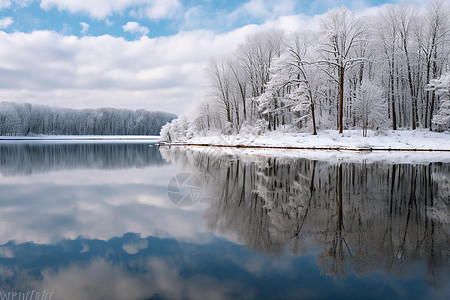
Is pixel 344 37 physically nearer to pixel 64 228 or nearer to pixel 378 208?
pixel 378 208

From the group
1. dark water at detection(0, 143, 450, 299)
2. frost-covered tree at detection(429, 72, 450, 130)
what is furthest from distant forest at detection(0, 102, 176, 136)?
dark water at detection(0, 143, 450, 299)

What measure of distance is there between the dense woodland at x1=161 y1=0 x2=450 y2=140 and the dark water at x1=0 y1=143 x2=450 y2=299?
24071 millimetres

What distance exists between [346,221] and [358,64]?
124 feet

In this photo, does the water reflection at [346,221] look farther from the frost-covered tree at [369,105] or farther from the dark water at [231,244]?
the frost-covered tree at [369,105]

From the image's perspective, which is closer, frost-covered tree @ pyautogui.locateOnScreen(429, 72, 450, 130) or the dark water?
the dark water

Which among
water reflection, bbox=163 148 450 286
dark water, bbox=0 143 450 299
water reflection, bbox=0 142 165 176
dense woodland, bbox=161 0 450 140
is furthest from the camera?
dense woodland, bbox=161 0 450 140

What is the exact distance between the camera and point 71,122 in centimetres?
14238

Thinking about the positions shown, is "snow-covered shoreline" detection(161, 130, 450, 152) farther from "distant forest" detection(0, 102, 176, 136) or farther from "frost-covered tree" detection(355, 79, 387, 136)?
"distant forest" detection(0, 102, 176, 136)

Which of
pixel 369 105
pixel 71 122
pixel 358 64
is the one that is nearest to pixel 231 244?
pixel 369 105

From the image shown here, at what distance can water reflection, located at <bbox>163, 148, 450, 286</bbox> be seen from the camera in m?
3.86

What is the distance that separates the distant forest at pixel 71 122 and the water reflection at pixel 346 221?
12970 centimetres

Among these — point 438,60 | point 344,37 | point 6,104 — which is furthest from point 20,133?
point 438,60

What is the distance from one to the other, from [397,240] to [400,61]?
123 feet

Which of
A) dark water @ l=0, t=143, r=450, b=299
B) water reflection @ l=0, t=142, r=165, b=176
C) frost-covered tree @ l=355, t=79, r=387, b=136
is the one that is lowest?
water reflection @ l=0, t=142, r=165, b=176
